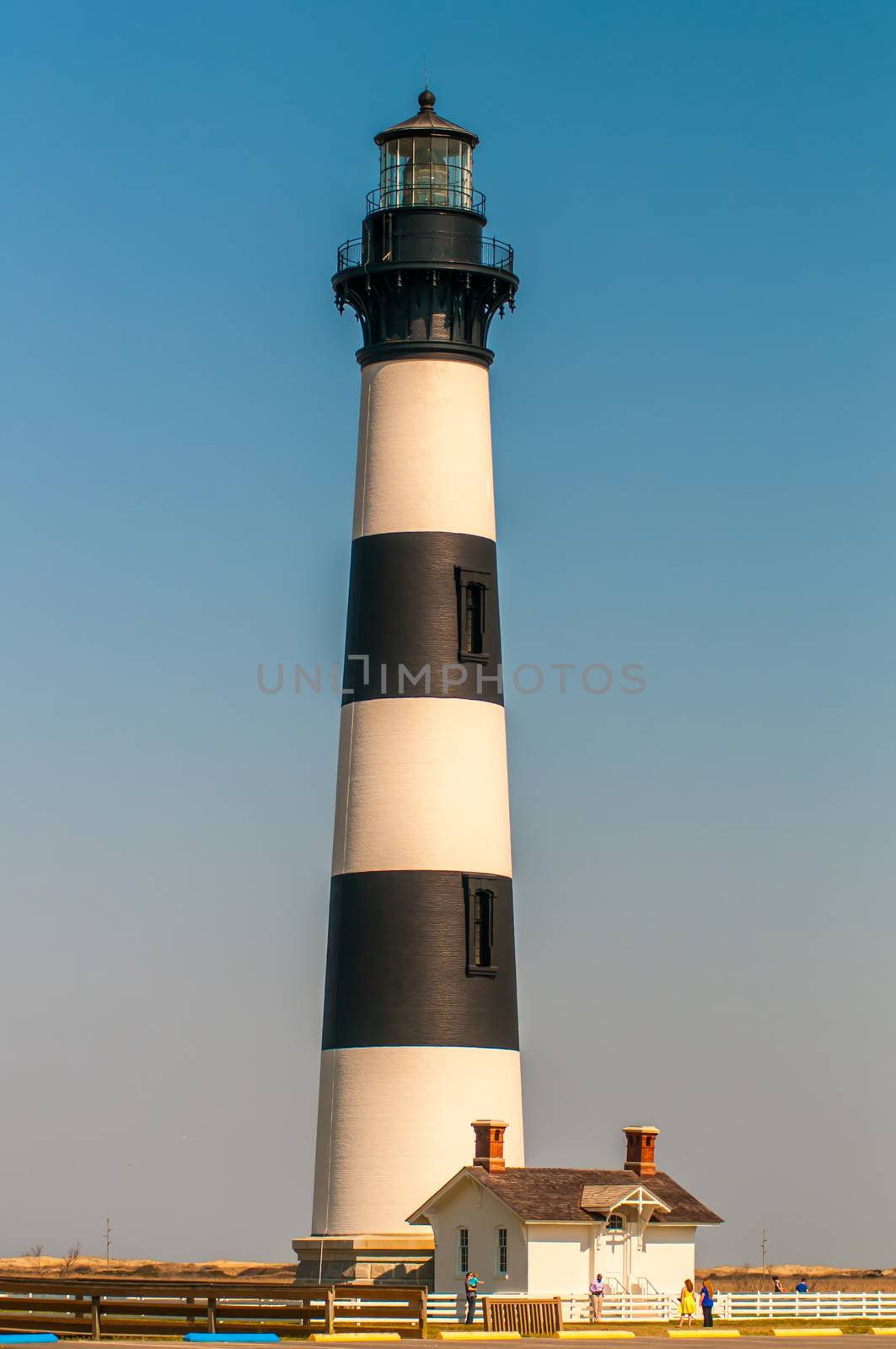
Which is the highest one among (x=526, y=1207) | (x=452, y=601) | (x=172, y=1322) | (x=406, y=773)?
(x=452, y=601)

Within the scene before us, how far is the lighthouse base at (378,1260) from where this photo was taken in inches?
1897

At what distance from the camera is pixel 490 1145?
48188 mm

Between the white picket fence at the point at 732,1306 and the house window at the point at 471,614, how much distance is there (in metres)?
12.6

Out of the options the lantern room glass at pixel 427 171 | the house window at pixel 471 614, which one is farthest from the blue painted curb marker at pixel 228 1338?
the lantern room glass at pixel 427 171

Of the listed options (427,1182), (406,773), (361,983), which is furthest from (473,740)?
(427,1182)

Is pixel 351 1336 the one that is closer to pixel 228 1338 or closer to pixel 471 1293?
pixel 228 1338

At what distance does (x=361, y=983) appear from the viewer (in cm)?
4884

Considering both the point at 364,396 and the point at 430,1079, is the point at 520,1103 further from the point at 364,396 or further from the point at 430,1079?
the point at 364,396

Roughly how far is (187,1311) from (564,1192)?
32.5 feet

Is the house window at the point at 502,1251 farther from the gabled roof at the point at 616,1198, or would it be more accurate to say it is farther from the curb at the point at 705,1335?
the curb at the point at 705,1335

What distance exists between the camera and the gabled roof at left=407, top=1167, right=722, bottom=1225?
4762cm

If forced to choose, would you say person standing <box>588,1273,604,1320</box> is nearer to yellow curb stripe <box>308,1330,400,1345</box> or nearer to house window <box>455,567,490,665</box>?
yellow curb stripe <box>308,1330,400,1345</box>

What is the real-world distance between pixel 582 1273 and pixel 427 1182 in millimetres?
3500

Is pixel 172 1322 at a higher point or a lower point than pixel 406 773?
lower
